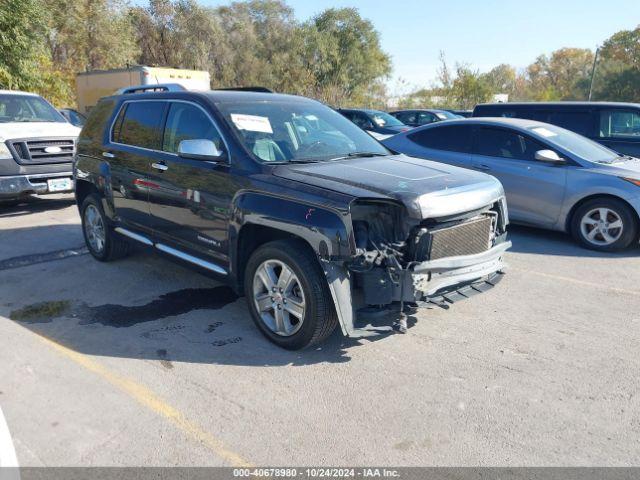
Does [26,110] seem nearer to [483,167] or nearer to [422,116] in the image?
[483,167]

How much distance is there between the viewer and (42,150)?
883 centimetres

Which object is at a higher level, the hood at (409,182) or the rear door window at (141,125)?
the rear door window at (141,125)

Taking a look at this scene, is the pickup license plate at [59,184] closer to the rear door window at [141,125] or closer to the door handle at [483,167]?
the rear door window at [141,125]

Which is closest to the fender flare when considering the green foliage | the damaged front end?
the damaged front end

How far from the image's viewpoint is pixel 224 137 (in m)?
4.34

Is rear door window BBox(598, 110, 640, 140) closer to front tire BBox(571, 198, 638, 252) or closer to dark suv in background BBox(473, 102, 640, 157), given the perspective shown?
dark suv in background BBox(473, 102, 640, 157)

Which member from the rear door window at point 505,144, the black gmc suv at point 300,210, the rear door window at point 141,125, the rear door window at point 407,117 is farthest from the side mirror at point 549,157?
the rear door window at point 407,117

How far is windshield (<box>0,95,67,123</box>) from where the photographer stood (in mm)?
9499

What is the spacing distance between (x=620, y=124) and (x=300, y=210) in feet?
24.5

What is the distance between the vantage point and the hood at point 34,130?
8.70 metres

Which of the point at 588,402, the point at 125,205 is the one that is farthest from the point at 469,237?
the point at 125,205

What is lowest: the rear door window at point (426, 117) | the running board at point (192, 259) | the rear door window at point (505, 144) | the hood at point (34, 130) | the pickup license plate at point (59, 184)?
the running board at point (192, 259)

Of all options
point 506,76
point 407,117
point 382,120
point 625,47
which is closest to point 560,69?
point 506,76

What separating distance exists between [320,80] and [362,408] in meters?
40.8
